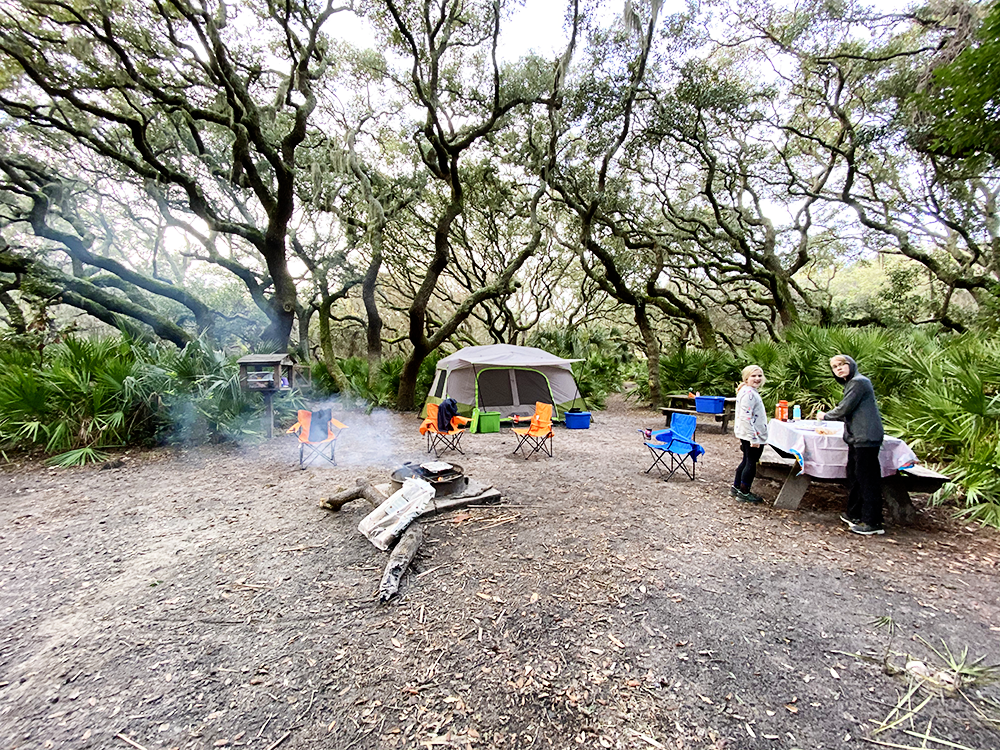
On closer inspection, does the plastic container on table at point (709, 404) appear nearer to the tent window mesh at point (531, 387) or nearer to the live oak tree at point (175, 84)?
the tent window mesh at point (531, 387)

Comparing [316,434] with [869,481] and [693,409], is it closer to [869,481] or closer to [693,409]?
[869,481]

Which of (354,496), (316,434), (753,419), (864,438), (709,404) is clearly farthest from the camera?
(709,404)

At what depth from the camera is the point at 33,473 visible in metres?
5.01

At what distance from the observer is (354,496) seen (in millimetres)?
3889

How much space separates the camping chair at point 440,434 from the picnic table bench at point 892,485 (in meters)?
4.01

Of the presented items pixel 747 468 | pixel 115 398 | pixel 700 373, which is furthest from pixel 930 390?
pixel 115 398

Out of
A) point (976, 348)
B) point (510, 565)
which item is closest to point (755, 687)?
point (510, 565)

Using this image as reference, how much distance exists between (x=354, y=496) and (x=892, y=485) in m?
4.69

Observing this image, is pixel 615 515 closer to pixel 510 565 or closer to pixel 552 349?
pixel 510 565

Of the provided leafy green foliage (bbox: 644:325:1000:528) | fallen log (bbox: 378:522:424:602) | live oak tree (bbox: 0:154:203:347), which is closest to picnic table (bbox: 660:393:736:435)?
leafy green foliage (bbox: 644:325:1000:528)

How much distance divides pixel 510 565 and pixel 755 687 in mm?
1476

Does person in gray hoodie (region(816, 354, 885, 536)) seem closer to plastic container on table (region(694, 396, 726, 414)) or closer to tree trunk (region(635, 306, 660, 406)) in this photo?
plastic container on table (region(694, 396, 726, 414))

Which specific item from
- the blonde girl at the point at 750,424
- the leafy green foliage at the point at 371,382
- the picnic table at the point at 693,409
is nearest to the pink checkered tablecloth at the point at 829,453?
the blonde girl at the point at 750,424

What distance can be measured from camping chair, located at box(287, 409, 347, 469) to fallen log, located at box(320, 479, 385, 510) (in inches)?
64.5
